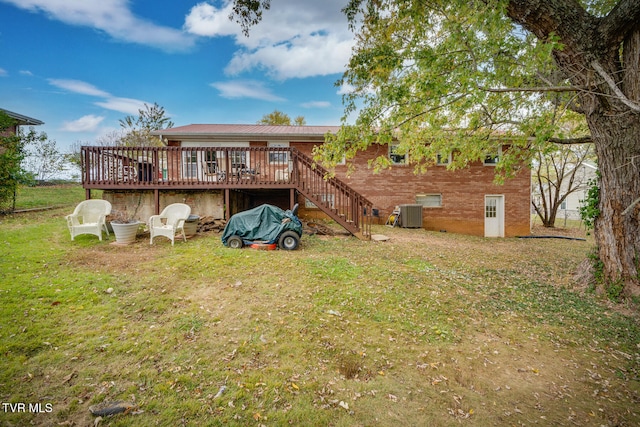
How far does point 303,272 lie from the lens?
18.3 ft

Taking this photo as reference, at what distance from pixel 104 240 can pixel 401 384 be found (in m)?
8.14

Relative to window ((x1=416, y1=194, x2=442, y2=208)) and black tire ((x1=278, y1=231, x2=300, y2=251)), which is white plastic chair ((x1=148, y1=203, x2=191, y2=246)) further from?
window ((x1=416, y1=194, x2=442, y2=208))

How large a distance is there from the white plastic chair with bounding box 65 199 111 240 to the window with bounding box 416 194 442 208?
1290cm

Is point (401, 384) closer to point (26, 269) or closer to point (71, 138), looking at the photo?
point (26, 269)

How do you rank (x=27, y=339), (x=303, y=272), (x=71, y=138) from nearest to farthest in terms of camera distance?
1. (x=27, y=339)
2. (x=303, y=272)
3. (x=71, y=138)

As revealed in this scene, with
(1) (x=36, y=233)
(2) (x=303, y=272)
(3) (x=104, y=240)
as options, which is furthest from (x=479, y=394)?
(1) (x=36, y=233)

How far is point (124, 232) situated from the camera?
22.8 ft

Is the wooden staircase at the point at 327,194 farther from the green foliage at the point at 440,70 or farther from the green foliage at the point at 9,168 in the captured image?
the green foliage at the point at 9,168

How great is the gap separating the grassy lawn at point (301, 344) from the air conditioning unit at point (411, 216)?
6805 millimetres

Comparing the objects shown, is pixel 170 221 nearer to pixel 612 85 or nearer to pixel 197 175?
pixel 197 175

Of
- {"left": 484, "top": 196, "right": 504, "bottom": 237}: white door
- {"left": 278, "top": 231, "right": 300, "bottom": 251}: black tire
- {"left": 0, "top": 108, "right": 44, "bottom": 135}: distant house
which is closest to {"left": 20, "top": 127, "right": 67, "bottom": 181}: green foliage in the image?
{"left": 0, "top": 108, "right": 44, "bottom": 135}: distant house

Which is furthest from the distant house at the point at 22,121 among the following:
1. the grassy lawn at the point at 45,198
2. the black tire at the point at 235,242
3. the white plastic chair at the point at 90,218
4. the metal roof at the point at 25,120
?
the black tire at the point at 235,242

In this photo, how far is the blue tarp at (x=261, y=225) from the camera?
722 centimetres

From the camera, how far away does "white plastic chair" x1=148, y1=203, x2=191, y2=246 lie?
712 centimetres
